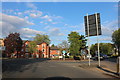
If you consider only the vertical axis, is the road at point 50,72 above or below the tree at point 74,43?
below

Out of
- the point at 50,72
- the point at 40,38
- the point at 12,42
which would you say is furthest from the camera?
the point at 40,38

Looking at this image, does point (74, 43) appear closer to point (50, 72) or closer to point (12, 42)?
point (12, 42)

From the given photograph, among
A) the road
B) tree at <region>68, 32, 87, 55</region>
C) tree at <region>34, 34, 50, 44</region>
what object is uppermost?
tree at <region>34, 34, 50, 44</region>

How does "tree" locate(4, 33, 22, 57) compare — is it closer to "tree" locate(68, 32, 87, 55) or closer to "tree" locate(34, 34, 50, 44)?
"tree" locate(68, 32, 87, 55)

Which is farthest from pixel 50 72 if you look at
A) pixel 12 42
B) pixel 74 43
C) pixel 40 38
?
pixel 40 38

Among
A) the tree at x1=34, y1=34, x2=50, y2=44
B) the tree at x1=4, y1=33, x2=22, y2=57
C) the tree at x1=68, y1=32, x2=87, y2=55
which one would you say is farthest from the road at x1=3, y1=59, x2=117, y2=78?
the tree at x1=34, y1=34, x2=50, y2=44

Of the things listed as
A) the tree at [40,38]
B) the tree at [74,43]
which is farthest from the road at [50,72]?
the tree at [40,38]

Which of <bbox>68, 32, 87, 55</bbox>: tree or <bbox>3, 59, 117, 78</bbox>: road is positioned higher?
<bbox>68, 32, 87, 55</bbox>: tree

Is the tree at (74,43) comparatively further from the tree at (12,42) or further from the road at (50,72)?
the road at (50,72)

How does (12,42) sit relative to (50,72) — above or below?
above

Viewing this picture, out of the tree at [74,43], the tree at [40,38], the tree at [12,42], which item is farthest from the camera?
the tree at [40,38]

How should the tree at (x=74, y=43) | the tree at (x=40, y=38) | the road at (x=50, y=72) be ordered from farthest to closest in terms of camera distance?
the tree at (x=40, y=38) < the tree at (x=74, y=43) < the road at (x=50, y=72)

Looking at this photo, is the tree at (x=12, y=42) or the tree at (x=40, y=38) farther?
the tree at (x=40, y=38)

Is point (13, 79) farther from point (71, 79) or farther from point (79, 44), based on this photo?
point (79, 44)
